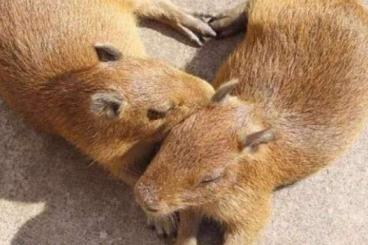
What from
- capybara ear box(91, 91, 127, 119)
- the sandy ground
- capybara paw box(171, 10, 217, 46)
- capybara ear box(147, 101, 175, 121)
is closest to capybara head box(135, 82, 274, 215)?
capybara ear box(147, 101, 175, 121)

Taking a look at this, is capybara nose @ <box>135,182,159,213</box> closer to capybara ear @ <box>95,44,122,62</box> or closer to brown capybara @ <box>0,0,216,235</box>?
brown capybara @ <box>0,0,216,235</box>

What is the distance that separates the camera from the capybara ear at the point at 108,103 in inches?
175

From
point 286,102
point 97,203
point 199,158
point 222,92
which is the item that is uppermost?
point 222,92

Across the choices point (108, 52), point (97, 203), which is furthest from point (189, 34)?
point (97, 203)

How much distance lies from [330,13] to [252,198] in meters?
1.21

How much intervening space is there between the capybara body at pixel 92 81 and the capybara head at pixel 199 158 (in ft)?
0.66

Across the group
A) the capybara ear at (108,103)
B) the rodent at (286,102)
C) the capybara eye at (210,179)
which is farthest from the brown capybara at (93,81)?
the capybara eye at (210,179)

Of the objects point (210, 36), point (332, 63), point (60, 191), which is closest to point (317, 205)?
point (332, 63)

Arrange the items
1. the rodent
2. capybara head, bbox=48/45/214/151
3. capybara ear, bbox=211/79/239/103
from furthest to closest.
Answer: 1. the rodent
2. capybara head, bbox=48/45/214/151
3. capybara ear, bbox=211/79/239/103

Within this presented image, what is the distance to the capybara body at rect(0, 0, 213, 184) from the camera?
14.8 ft

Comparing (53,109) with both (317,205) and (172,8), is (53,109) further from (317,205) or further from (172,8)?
(317,205)

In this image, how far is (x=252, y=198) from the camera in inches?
187

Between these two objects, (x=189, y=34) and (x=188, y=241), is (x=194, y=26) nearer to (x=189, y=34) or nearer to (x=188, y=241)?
(x=189, y=34)

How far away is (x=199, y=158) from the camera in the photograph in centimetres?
423
